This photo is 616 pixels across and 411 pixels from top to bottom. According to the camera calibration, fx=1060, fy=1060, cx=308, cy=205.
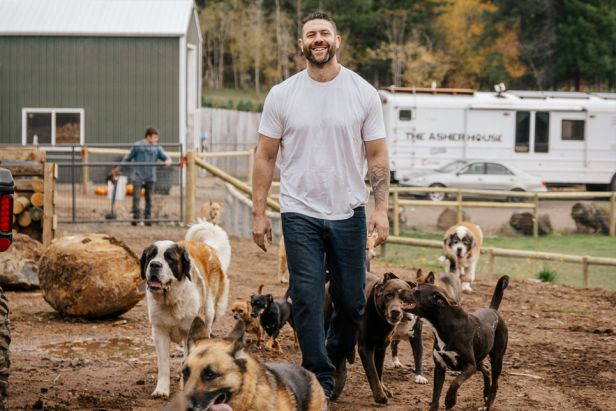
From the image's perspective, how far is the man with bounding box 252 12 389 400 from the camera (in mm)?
6223

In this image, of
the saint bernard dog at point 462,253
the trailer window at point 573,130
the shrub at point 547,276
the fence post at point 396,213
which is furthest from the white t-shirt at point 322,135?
the trailer window at point 573,130

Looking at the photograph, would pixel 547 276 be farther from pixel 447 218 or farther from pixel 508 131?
pixel 508 131

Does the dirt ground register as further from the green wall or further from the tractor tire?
the green wall

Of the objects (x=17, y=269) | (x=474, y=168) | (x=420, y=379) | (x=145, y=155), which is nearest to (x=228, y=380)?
(x=420, y=379)

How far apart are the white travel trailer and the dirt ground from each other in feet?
61.5

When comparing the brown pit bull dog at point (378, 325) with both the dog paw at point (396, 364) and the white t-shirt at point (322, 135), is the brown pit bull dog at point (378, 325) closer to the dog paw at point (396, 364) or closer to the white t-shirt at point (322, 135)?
the white t-shirt at point (322, 135)

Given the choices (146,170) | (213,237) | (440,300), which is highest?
(146,170)

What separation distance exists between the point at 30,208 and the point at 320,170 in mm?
Answer: 8980

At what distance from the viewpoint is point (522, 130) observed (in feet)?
108

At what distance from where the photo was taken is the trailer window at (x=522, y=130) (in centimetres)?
3278

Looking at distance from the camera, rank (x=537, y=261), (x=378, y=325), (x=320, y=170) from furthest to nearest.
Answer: (x=537, y=261) → (x=378, y=325) → (x=320, y=170)

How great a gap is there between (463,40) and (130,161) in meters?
40.9

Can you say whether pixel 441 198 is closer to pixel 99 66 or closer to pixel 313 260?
pixel 99 66

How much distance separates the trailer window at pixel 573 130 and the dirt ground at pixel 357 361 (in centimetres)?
2034
